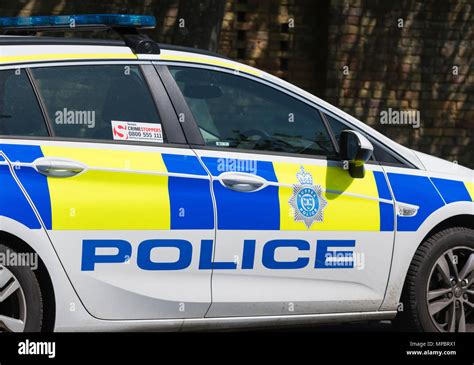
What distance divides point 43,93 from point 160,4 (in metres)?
8.61

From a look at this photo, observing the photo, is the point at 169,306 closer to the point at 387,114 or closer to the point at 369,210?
the point at 369,210

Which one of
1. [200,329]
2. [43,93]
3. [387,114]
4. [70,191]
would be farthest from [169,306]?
[387,114]

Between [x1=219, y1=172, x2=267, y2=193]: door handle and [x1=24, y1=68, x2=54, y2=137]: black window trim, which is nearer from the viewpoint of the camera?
[x1=24, y1=68, x2=54, y2=137]: black window trim

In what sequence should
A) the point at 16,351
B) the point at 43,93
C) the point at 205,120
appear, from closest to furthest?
the point at 16,351
the point at 43,93
the point at 205,120

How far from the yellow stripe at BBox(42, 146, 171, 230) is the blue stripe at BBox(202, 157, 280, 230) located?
0.27 meters

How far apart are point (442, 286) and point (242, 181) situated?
4.49 ft

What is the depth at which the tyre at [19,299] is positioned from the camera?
5199 mm

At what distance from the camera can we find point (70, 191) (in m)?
5.29

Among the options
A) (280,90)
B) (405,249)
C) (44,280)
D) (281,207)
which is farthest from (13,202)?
(405,249)

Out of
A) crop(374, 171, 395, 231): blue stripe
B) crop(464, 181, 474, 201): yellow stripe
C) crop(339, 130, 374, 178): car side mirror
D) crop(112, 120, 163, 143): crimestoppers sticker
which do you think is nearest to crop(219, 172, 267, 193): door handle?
crop(112, 120, 163, 143): crimestoppers sticker

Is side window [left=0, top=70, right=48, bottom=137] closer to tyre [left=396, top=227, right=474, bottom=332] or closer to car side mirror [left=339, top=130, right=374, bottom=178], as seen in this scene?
car side mirror [left=339, top=130, right=374, bottom=178]

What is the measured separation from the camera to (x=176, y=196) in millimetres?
5539

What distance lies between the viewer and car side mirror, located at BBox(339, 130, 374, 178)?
19.9 ft

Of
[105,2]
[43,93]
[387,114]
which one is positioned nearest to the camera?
[43,93]
